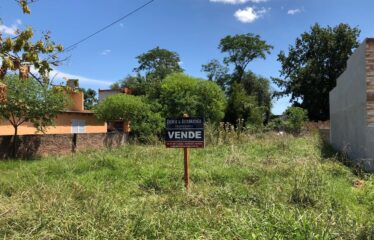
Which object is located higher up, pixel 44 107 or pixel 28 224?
pixel 44 107

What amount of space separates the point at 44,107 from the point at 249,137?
9373 millimetres

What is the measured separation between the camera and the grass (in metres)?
5.30

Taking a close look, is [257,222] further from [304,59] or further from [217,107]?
[304,59]

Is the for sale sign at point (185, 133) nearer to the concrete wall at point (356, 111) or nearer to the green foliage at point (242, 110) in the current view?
the concrete wall at point (356, 111)

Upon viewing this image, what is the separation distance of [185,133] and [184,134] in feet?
0.10

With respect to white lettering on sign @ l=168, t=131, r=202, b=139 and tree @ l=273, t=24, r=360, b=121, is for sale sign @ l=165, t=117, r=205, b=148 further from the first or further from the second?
tree @ l=273, t=24, r=360, b=121

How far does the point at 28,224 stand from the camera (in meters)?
5.56

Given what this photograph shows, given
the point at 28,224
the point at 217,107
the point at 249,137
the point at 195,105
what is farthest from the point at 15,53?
the point at 217,107

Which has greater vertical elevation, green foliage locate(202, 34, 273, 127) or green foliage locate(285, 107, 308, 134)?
green foliage locate(202, 34, 273, 127)

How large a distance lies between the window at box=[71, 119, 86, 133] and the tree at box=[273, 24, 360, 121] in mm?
24487

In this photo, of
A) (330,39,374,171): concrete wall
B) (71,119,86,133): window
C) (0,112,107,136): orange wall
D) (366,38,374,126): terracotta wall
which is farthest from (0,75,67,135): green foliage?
(366,38,374,126): terracotta wall

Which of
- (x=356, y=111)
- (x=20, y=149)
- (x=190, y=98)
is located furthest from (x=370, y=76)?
(x=190, y=98)

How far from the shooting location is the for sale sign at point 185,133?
9.03 metres

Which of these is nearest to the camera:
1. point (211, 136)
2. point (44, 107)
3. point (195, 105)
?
point (44, 107)
